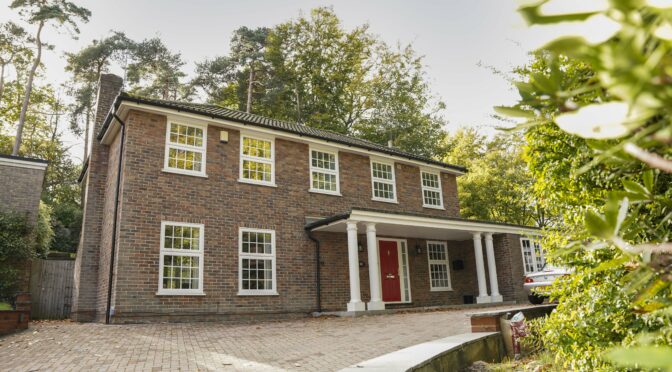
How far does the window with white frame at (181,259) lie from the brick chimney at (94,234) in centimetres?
195

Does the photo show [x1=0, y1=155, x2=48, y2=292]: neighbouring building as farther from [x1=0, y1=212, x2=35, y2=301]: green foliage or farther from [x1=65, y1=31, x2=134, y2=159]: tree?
[x1=65, y1=31, x2=134, y2=159]: tree

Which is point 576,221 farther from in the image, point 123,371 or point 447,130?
point 447,130

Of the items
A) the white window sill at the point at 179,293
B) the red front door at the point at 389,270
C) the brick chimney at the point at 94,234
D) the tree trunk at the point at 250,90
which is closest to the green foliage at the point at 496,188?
the red front door at the point at 389,270

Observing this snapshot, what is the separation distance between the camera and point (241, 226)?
1280 centimetres

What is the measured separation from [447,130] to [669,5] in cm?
3445

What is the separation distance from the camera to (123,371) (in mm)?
5422

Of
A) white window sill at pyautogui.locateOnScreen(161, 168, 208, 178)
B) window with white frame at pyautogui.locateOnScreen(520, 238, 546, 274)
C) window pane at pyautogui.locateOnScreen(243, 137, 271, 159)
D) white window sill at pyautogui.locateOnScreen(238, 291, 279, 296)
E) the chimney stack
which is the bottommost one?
white window sill at pyautogui.locateOnScreen(238, 291, 279, 296)

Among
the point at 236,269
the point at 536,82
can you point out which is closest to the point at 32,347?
the point at 236,269

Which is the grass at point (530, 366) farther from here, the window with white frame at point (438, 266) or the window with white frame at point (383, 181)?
the window with white frame at point (438, 266)

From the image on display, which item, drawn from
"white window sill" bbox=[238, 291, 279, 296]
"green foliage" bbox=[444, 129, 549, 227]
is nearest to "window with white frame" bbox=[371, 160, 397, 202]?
"white window sill" bbox=[238, 291, 279, 296]

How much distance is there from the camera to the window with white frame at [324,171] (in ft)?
48.8

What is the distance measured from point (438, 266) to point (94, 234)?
12127mm

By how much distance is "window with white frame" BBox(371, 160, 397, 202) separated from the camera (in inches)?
646

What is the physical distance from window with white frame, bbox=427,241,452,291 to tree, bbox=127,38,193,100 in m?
23.9
